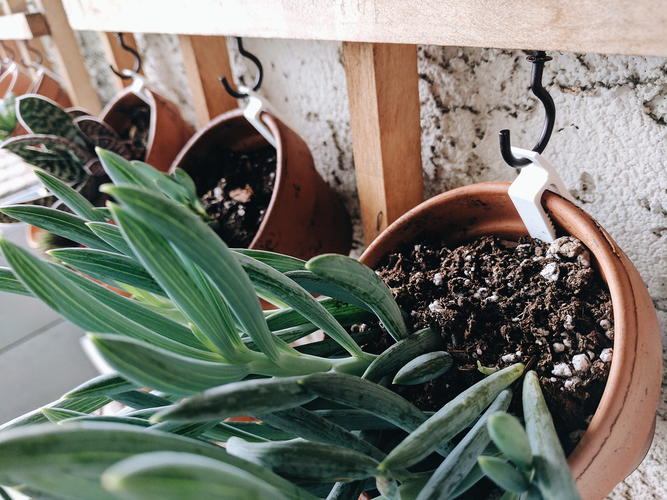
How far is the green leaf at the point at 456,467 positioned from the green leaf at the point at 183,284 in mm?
139

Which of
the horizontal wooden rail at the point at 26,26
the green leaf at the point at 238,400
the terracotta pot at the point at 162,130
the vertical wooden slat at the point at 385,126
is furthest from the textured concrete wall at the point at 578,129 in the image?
the horizontal wooden rail at the point at 26,26

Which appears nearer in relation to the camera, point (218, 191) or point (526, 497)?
point (526, 497)

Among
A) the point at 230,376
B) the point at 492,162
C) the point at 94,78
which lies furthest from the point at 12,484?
the point at 94,78

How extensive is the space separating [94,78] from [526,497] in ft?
4.65

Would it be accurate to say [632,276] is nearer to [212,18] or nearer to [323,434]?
[323,434]

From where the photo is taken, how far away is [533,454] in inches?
9.9

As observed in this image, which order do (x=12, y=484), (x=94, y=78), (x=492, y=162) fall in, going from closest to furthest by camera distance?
(x=12, y=484) → (x=492, y=162) → (x=94, y=78)

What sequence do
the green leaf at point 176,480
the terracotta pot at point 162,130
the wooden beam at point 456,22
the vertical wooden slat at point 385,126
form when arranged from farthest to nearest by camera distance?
the terracotta pot at point 162,130 → the vertical wooden slat at point 385,126 → the wooden beam at point 456,22 → the green leaf at point 176,480

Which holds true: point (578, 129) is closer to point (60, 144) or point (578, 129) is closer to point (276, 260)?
point (276, 260)

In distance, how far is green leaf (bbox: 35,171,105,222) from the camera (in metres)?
0.36

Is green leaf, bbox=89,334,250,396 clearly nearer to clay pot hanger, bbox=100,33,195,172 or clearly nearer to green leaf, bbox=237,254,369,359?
green leaf, bbox=237,254,369,359

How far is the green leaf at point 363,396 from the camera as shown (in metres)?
0.25

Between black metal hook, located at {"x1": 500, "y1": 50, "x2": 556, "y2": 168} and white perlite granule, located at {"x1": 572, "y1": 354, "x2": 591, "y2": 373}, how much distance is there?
0.53 feet

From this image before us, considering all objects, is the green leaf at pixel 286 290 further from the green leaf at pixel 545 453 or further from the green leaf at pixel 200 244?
the green leaf at pixel 545 453
